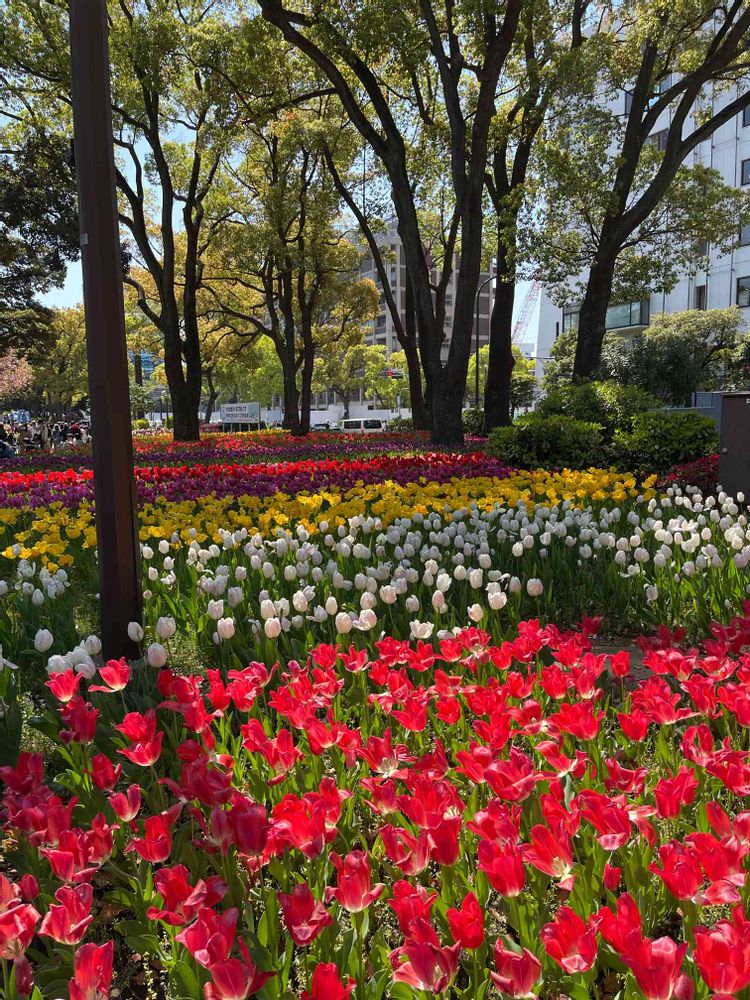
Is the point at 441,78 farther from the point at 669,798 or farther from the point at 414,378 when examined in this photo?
the point at 669,798

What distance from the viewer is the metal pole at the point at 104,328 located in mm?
3330

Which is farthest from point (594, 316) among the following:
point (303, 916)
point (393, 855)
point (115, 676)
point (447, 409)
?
point (303, 916)

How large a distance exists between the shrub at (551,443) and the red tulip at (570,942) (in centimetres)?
984

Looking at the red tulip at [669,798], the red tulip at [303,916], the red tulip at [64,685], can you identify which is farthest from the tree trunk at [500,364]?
the red tulip at [303,916]

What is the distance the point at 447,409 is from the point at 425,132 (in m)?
9.15

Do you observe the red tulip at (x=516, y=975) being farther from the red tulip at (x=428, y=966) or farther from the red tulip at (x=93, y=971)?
the red tulip at (x=93, y=971)

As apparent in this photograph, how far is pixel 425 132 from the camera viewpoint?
19.2 m

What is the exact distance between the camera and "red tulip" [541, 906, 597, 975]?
1255 millimetres

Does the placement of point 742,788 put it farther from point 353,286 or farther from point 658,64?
Answer: point 353,286

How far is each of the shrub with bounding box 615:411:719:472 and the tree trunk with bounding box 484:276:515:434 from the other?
22.1ft

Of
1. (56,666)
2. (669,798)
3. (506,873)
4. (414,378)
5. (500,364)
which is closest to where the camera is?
(506,873)

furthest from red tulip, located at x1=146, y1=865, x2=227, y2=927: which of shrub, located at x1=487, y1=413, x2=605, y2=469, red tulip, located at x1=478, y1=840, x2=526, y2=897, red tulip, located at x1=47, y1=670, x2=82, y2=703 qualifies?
shrub, located at x1=487, y1=413, x2=605, y2=469

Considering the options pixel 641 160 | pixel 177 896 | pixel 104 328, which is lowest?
pixel 177 896

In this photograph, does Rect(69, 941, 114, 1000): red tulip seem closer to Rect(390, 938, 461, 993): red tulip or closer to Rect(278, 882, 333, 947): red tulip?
Rect(278, 882, 333, 947): red tulip
